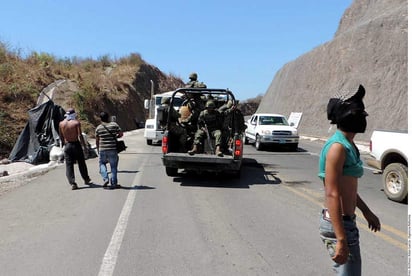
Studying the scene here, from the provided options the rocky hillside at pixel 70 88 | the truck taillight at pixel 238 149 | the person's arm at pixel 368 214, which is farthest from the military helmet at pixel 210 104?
the rocky hillside at pixel 70 88

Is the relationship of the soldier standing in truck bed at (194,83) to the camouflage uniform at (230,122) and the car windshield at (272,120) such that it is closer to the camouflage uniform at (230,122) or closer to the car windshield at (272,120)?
the camouflage uniform at (230,122)

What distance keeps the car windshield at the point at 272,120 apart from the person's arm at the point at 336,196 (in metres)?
17.9

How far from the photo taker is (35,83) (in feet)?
96.5

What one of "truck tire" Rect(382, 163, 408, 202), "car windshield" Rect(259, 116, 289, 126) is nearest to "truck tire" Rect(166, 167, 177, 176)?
"truck tire" Rect(382, 163, 408, 202)

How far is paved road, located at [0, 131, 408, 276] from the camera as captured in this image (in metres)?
4.61

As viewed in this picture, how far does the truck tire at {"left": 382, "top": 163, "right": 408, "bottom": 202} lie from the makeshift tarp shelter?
11376 mm

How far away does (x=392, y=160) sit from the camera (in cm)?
861

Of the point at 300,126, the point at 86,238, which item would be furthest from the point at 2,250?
the point at 300,126

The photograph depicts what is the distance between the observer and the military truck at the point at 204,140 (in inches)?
391

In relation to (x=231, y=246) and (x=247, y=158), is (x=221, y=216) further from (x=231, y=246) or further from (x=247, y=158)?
(x=247, y=158)

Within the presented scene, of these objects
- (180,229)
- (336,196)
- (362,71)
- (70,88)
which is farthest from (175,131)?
(362,71)

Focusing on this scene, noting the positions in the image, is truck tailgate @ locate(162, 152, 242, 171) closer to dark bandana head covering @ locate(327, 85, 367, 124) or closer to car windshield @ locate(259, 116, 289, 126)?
dark bandana head covering @ locate(327, 85, 367, 124)

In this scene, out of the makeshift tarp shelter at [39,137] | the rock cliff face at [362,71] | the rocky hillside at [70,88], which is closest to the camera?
the makeshift tarp shelter at [39,137]

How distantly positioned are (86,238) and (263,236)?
7.70 feet
